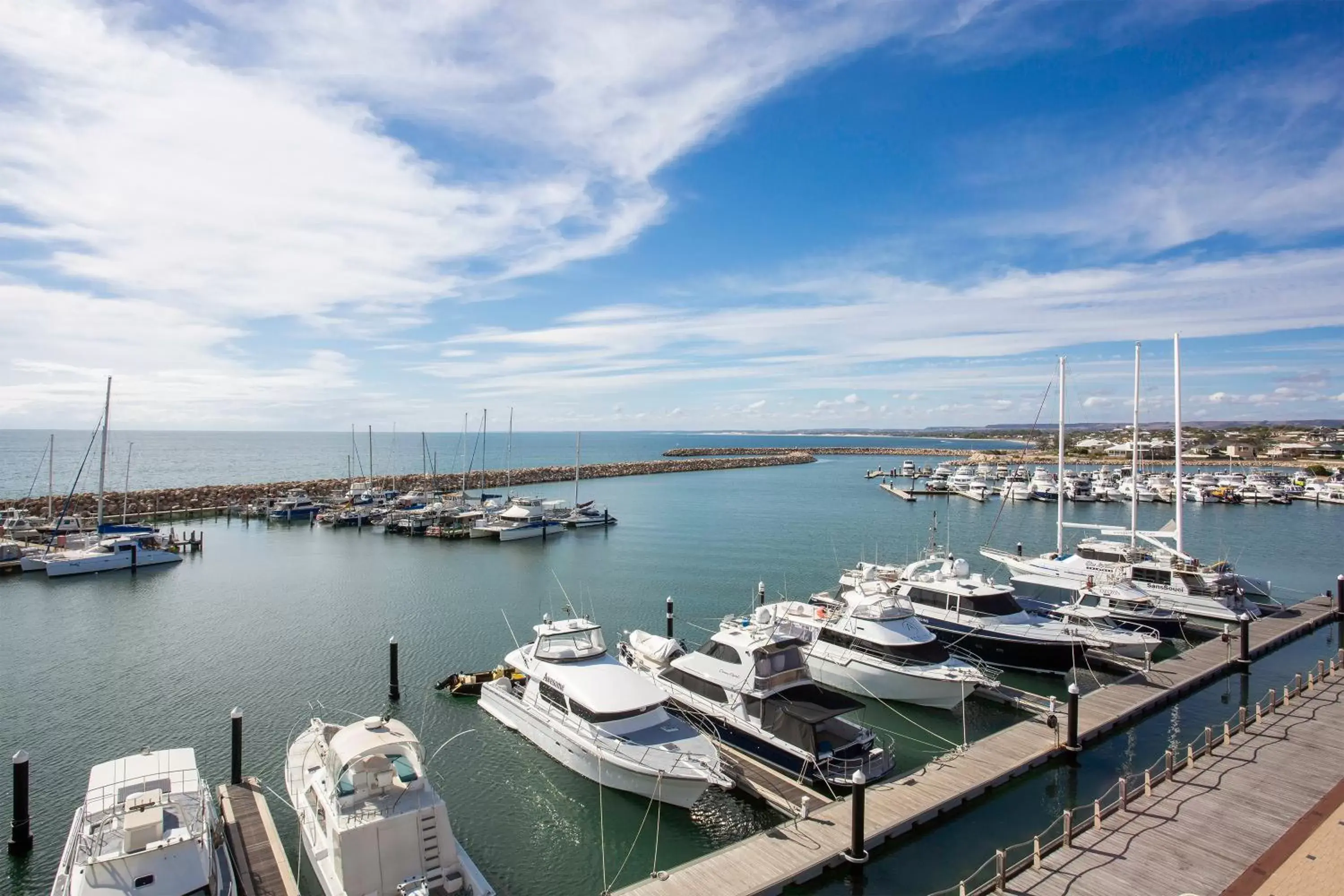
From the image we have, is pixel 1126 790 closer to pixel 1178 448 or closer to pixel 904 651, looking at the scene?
pixel 904 651

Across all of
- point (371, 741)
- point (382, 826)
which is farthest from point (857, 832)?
point (371, 741)

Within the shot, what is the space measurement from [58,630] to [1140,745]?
129 ft

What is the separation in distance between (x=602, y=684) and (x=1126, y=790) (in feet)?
36.9

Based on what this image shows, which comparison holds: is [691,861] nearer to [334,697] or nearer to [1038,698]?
[1038,698]

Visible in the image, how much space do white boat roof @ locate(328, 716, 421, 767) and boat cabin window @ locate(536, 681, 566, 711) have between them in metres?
4.84

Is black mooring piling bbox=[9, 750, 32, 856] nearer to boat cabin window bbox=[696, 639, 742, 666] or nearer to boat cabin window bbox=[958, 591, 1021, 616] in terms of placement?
boat cabin window bbox=[696, 639, 742, 666]

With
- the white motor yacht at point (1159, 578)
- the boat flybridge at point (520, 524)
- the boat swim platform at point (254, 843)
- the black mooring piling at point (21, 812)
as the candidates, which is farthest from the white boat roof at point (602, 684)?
the boat flybridge at point (520, 524)

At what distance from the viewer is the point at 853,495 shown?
86.4 m

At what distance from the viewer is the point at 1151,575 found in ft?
102

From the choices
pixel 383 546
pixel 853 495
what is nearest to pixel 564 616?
pixel 383 546

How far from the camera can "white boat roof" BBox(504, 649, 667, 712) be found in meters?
16.3

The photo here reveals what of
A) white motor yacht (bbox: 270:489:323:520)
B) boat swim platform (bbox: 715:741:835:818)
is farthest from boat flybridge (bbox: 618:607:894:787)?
white motor yacht (bbox: 270:489:323:520)

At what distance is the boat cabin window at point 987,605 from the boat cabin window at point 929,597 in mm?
667

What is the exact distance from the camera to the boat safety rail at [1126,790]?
39.9ft
